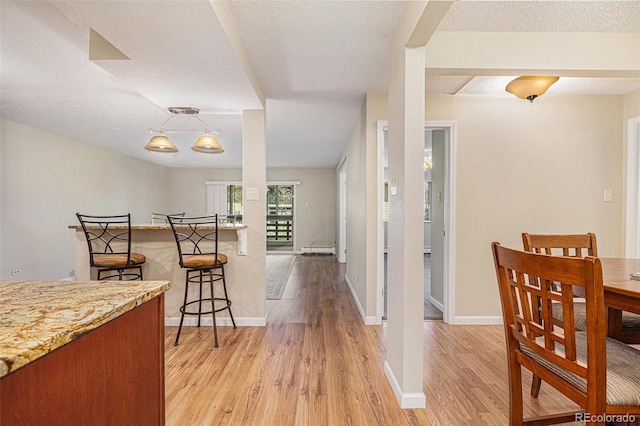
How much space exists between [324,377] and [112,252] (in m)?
2.32

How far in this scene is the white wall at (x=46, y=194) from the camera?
14.1 feet

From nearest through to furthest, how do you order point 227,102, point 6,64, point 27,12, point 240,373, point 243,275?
point 27,12
point 240,373
point 6,64
point 227,102
point 243,275

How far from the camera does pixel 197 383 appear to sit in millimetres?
2041

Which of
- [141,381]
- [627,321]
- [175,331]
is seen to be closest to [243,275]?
[175,331]

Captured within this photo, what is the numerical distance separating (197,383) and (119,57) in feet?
7.27

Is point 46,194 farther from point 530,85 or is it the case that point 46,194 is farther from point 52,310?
point 530,85

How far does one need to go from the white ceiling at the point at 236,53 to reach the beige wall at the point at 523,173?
169mm

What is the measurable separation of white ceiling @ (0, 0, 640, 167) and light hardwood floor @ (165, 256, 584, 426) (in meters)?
2.13

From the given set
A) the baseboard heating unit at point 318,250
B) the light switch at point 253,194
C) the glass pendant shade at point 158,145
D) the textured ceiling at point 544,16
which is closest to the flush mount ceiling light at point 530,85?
the textured ceiling at point 544,16

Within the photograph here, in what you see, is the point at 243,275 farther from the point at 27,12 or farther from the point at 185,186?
the point at 185,186

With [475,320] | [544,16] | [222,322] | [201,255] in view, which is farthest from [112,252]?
[544,16]

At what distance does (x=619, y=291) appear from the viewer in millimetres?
1204

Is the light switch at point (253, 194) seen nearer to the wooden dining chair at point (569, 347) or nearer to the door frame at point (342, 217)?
the wooden dining chair at point (569, 347)

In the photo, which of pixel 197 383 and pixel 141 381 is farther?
pixel 197 383
